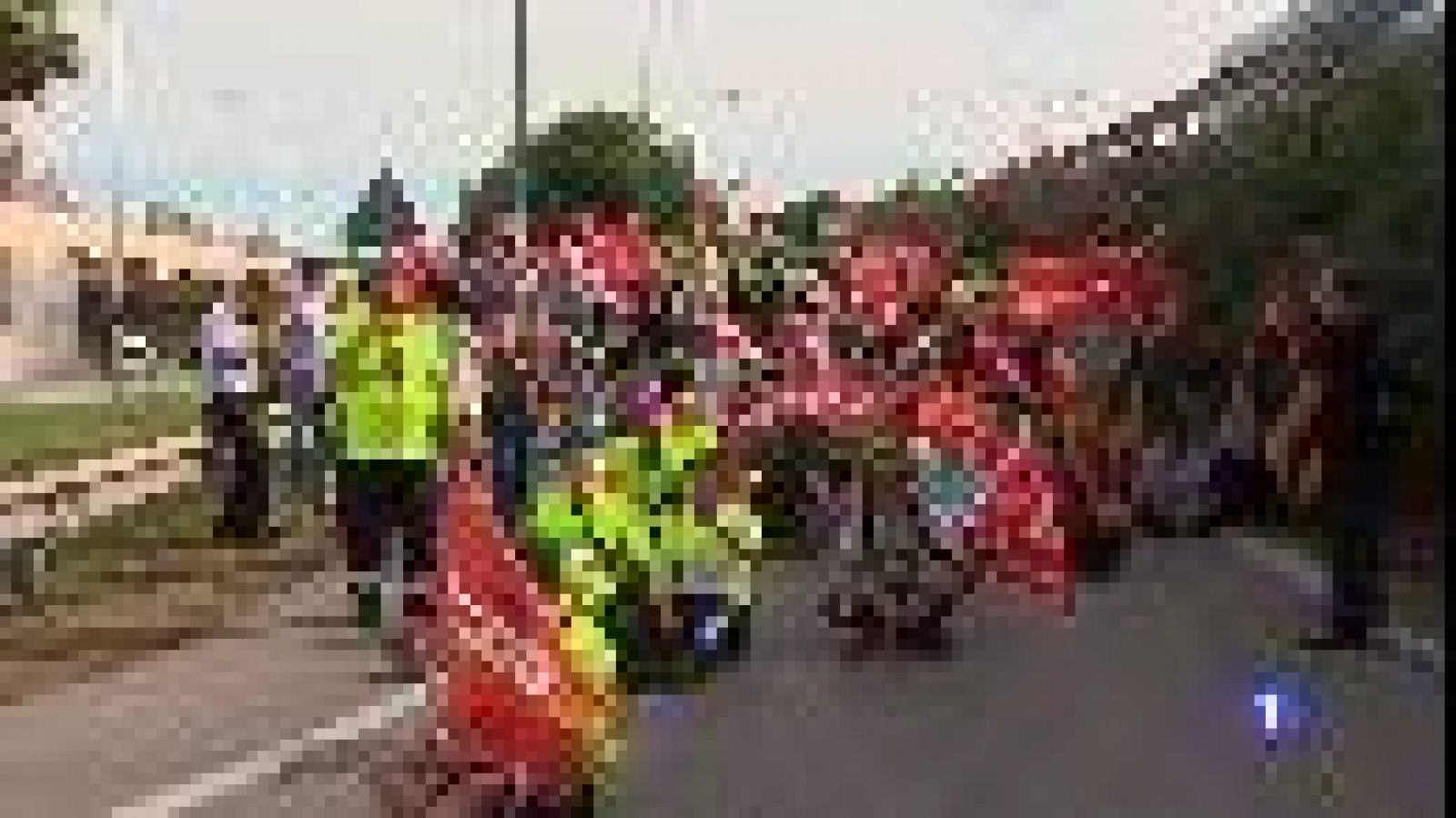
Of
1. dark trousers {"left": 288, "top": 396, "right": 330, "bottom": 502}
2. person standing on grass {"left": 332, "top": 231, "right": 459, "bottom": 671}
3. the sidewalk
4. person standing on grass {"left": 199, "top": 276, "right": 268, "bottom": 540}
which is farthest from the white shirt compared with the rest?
the sidewalk

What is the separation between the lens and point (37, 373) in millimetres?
59250

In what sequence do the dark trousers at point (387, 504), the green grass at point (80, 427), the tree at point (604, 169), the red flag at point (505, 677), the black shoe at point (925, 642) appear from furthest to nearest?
the green grass at point (80, 427), the tree at point (604, 169), the black shoe at point (925, 642), the dark trousers at point (387, 504), the red flag at point (505, 677)

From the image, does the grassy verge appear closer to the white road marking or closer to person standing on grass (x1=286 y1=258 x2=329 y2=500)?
person standing on grass (x1=286 y1=258 x2=329 y2=500)

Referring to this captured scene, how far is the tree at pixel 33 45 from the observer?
170 ft

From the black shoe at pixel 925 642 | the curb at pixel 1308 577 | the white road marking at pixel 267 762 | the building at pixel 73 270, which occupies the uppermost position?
the building at pixel 73 270

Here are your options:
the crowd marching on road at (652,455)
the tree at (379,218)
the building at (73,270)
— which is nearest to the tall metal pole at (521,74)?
the crowd marching on road at (652,455)

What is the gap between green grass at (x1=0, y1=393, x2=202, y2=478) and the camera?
100ft

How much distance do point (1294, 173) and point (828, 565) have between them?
10.9 feet

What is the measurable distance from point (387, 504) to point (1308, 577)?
5.31 meters

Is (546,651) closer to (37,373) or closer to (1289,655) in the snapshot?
(1289,655)

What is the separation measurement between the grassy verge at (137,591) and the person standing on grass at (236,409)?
34cm

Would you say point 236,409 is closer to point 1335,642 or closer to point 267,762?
point 1335,642

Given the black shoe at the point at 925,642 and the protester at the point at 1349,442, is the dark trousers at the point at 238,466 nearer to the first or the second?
the black shoe at the point at 925,642

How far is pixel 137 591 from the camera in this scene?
56.5 feet
